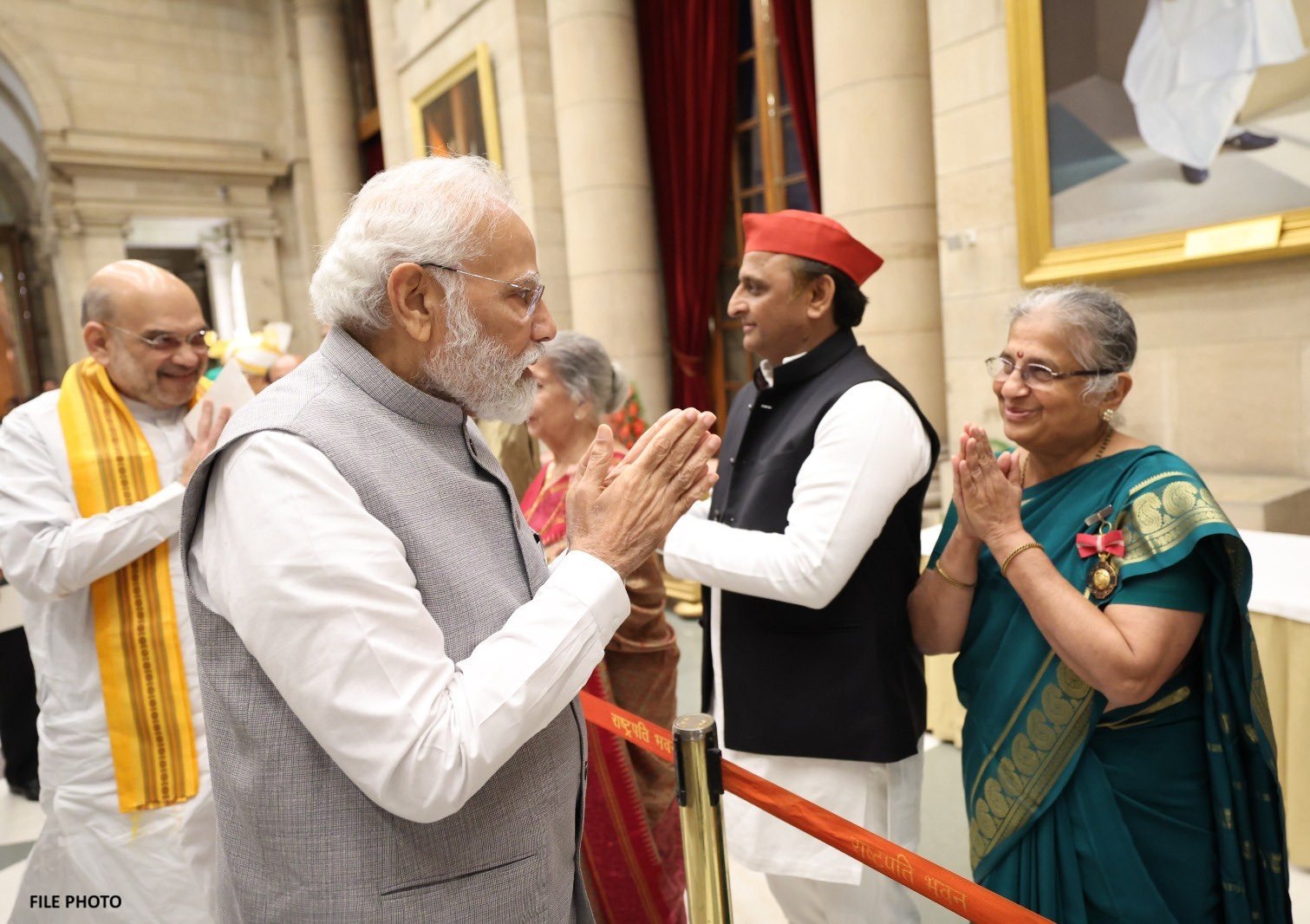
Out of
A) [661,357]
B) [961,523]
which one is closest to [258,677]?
[961,523]

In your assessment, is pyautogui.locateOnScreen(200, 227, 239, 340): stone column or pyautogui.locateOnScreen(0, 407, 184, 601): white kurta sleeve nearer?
pyautogui.locateOnScreen(0, 407, 184, 601): white kurta sleeve

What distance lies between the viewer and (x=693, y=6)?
20.0ft

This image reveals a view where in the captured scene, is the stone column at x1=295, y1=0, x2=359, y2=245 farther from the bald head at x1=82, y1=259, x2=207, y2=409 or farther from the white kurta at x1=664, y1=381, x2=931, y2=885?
the white kurta at x1=664, y1=381, x2=931, y2=885

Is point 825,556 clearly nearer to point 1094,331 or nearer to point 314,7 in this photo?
point 1094,331

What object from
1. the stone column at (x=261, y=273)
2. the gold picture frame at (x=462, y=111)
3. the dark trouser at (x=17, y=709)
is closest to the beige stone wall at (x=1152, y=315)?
the gold picture frame at (x=462, y=111)

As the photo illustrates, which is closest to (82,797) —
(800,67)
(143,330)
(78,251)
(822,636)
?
(143,330)

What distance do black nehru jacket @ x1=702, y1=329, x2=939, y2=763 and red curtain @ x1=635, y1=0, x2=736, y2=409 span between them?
4.84m

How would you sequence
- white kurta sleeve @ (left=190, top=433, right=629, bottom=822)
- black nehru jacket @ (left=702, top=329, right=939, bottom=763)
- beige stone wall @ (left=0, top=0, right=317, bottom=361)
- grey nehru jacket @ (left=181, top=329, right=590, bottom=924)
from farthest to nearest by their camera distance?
beige stone wall @ (left=0, top=0, right=317, bottom=361) → black nehru jacket @ (left=702, top=329, right=939, bottom=763) → grey nehru jacket @ (left=181, top=329, right=590, bottom=924) → white kurta sleeve @ (left=190, top=433, right=629, bottom=822)

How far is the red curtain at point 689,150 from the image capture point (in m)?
6.17

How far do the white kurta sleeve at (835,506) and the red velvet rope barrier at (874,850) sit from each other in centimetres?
36

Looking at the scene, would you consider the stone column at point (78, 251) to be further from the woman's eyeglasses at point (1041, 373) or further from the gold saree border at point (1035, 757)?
the gold saree border at point (1035, 757)

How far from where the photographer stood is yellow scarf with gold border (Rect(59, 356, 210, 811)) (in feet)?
6.72

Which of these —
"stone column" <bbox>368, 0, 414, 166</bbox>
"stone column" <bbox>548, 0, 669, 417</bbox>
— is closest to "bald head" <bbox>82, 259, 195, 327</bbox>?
"stone column" <bbox>548, 0, 669, 417</bbox>

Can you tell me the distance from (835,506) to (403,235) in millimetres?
954
